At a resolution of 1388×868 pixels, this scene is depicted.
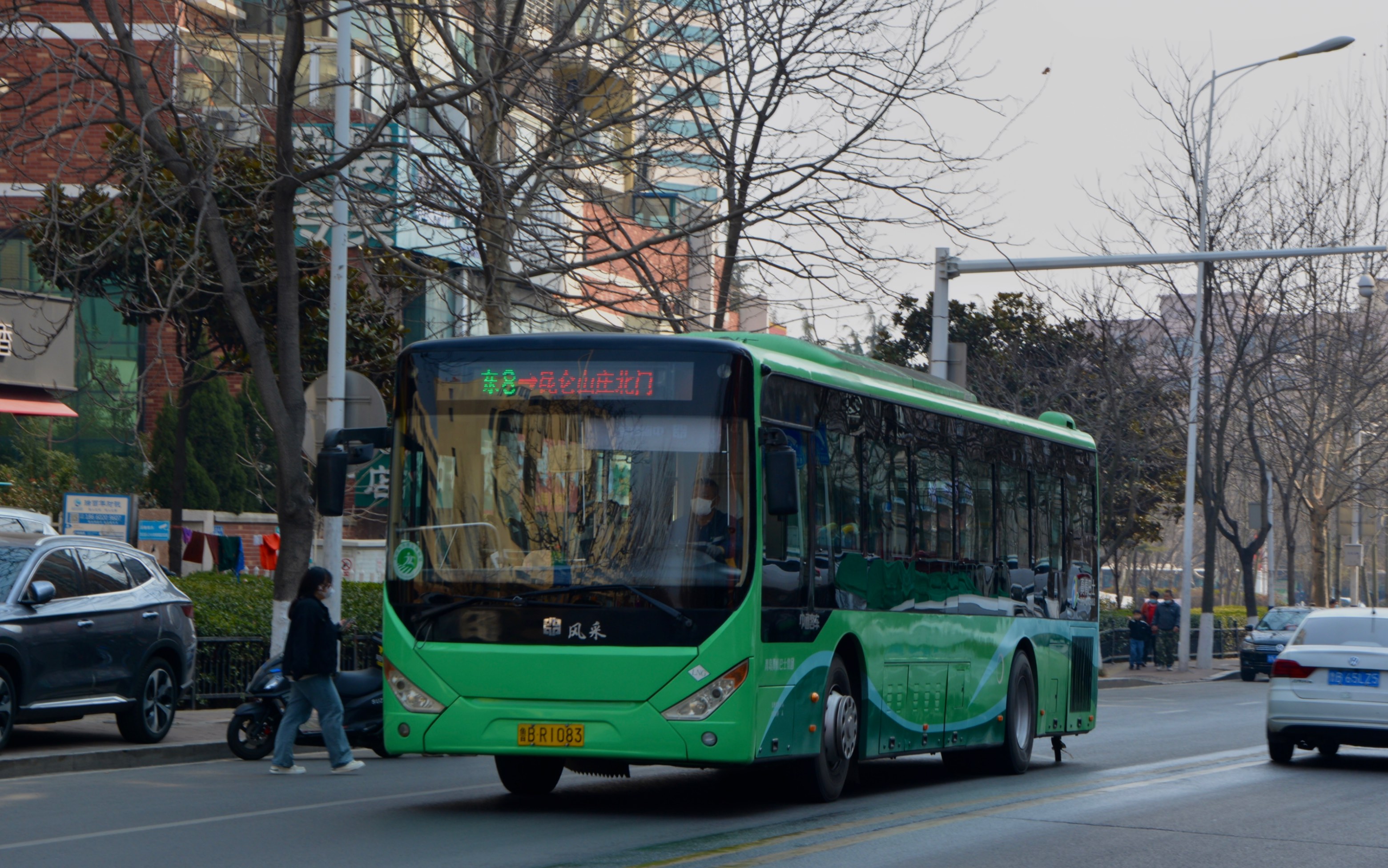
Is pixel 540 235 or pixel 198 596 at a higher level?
pixel 540 235

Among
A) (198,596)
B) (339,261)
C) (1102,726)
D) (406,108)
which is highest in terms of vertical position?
(406,108)

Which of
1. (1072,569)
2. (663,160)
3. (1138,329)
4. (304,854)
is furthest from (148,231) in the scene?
(1138,329)

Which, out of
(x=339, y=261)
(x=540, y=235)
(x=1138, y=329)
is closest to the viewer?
(x=339, y=261)

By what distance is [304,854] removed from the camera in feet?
30.7

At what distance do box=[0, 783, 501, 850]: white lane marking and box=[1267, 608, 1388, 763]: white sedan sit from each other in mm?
8048

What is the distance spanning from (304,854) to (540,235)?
35.3ft

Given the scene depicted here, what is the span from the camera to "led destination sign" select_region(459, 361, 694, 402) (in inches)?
434

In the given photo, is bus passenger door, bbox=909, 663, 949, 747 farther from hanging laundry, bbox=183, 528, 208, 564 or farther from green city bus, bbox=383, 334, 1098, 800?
hanging laundry, bbox=183, 528, 208, 564

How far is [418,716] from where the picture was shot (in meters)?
11.0

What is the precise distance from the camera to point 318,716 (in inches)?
561

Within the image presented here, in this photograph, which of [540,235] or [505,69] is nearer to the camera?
[505,69]

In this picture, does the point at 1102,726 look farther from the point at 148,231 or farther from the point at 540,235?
the point at 148,231

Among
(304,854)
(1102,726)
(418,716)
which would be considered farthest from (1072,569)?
(304,854)

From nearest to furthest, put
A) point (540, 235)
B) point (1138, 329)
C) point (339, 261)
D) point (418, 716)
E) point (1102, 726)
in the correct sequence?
1. point (418, 716)
2. point (339, 261)
3. point (540, 235)
4. point (1102, 726)
5. point (1138, 329)
